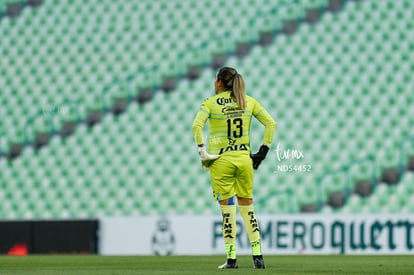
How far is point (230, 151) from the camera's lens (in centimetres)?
697

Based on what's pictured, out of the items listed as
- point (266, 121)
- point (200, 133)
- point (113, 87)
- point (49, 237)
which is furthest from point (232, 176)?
point (113, 87)

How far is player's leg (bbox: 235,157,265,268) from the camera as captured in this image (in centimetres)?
696

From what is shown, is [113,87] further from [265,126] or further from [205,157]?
[205,157]

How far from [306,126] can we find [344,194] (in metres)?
1.53

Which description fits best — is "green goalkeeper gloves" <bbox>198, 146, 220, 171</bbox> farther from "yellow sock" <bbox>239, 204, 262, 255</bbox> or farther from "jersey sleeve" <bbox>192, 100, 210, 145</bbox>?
"yellow sock" <bbox>239, 204, 262, 255</bbox>

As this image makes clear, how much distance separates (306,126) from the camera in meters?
14.5

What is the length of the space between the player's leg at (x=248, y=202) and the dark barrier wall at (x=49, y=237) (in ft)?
17.9

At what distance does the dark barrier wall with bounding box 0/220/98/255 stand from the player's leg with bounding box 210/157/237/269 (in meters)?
5.41

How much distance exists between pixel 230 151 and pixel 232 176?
0.60ft

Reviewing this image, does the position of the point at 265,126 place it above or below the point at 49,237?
above

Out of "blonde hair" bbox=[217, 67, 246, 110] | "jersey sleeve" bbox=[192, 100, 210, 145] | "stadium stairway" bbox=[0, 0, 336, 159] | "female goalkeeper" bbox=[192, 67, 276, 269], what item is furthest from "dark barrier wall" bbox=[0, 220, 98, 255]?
"blonde hair" bbox=[217, 67, 246, 110]

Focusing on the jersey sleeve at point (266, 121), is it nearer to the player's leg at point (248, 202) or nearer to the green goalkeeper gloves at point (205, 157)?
the player's leg at point (248, 202)

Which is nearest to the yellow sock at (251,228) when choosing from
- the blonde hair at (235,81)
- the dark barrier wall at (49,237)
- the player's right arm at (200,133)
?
the player's right arm at (200,133)

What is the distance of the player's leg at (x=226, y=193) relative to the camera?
694 centimetres
